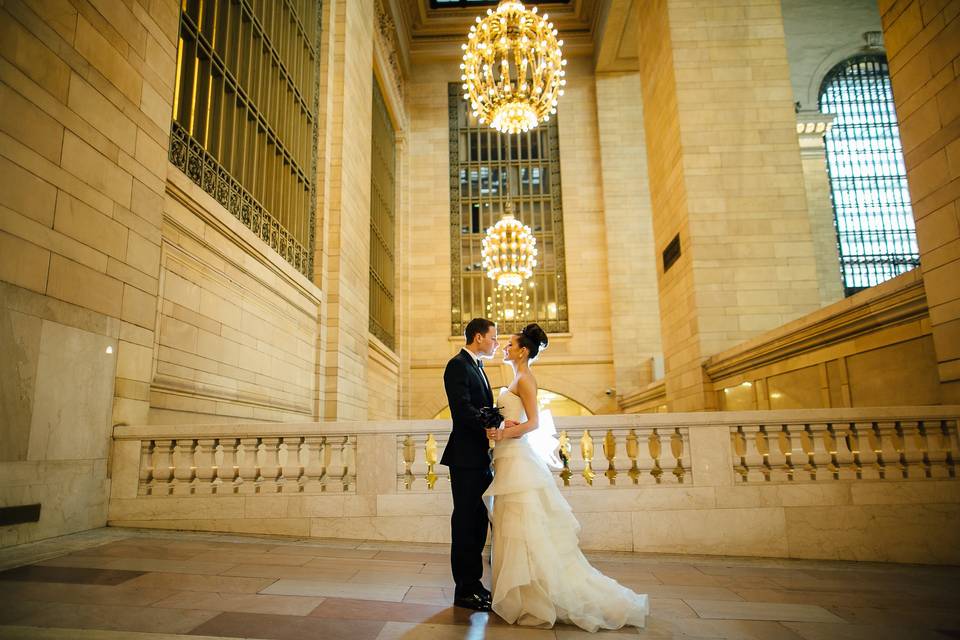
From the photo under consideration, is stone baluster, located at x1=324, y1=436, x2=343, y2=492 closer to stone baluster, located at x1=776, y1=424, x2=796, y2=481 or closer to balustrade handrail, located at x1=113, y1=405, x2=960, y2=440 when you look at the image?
balustrade handrail, located at x1=113, y1=405, x2=960, y2=440

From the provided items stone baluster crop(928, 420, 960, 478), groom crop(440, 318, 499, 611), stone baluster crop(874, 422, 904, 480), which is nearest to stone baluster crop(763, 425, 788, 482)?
stone baluster crop(874, 422, 904, 480)

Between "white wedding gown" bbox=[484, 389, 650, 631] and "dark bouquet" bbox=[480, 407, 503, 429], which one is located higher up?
"dark bouquet" bbox=[480, 407, 503, 429]

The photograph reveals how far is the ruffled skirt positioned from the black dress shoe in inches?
6.5

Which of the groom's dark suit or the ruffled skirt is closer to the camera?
the ruffled skirt

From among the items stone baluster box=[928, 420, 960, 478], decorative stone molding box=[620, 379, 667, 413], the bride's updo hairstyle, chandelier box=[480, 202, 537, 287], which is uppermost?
chandelier box=[480, 202, 537, 287]

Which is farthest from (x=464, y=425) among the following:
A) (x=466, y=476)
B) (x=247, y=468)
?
(x=247, y=468)

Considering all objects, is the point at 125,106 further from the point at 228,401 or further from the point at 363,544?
the point at 363,544

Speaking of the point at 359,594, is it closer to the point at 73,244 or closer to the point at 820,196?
the point at 73,244

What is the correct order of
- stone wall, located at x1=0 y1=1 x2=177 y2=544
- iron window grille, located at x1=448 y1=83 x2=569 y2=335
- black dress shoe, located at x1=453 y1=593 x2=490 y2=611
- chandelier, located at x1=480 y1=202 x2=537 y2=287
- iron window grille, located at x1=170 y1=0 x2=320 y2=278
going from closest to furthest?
black dress shoe, located at x1=453 y1=593 x2=490 y2=611, stone wall, located at x1=0 y1=1 x2=177 y2=544, iron window grille, located at x1=170 y1=0 x2=320 y2=278, chandelier, located at x1=480 y1=202 x2=537 y2=287, iron window grille, located at x1=448 y1=83 x2=569 y2=335

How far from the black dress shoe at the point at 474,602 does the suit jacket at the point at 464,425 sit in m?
0.74

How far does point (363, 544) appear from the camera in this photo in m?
5.27

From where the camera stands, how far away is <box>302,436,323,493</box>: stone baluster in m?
5.64

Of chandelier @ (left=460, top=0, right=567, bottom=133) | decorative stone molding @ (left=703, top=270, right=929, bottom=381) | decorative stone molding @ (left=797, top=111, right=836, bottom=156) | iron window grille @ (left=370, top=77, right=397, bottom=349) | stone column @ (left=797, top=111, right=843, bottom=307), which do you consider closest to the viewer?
decorative stone molding @ (left=703, top=270, right=929, bottom=381)

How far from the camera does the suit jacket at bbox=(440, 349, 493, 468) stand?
3475 mm
